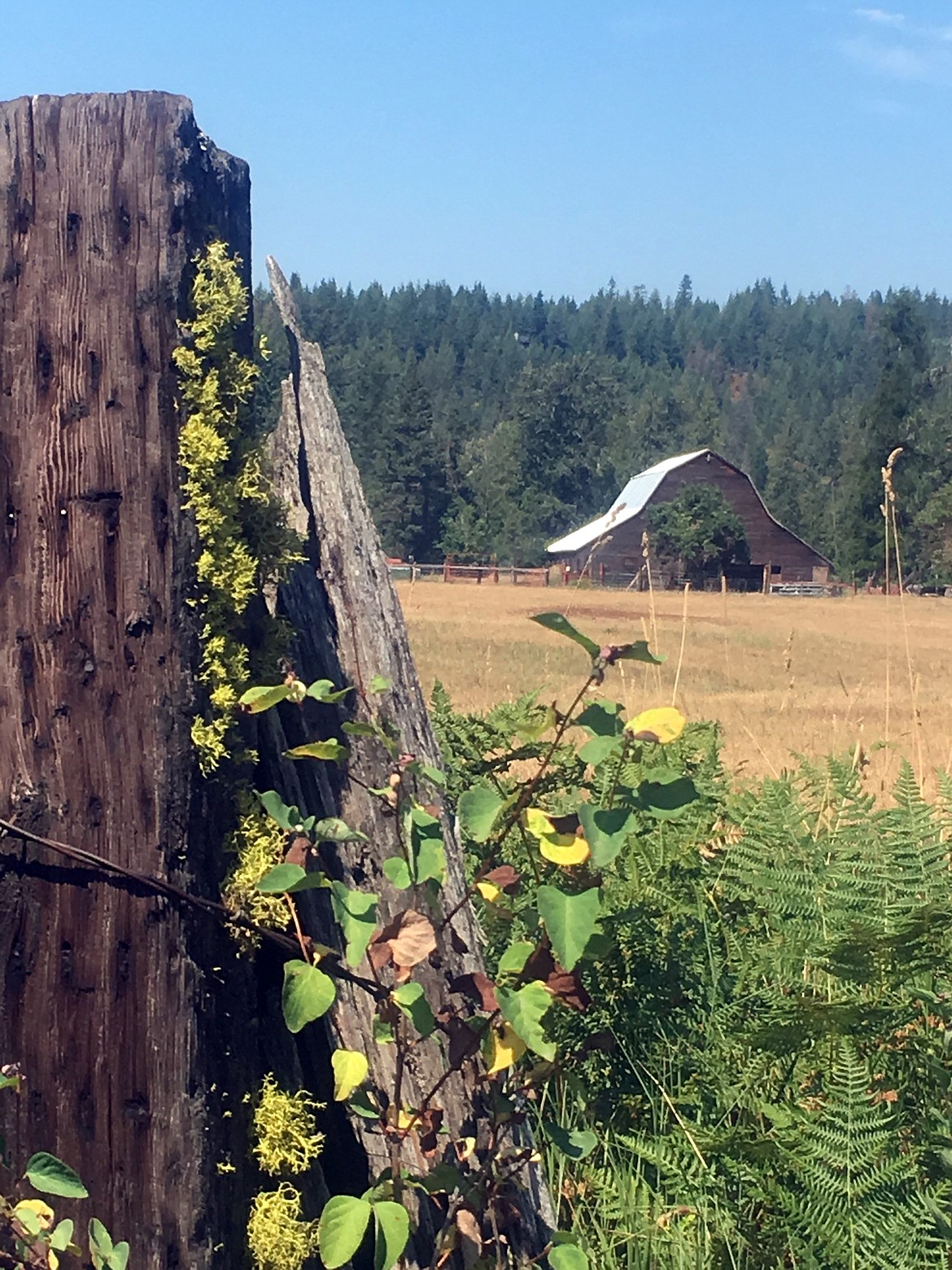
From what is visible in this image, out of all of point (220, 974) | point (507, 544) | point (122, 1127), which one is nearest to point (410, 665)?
point (220, 974)

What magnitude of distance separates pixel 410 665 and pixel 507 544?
91.6 meters

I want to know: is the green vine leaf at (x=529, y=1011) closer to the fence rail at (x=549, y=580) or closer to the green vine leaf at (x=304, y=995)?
the green vine leaf at (x=304, y=995)

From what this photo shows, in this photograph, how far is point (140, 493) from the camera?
6.06 feet

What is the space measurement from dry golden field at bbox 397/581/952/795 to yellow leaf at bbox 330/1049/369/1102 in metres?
1.68

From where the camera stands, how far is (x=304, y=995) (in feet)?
5.32

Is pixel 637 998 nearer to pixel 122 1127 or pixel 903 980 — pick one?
pixel 903 980

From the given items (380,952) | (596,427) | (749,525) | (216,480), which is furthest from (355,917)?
(596,427)

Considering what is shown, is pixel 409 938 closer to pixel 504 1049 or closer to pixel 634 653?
pixel 504 1049

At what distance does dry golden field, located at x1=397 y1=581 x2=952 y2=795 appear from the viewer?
7445mm

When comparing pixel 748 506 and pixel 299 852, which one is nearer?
pixel 299 852

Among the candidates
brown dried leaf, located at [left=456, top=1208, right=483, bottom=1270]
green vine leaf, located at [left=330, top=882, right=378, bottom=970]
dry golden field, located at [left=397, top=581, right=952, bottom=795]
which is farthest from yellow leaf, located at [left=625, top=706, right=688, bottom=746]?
dry golden field, located at [left=397, top=581, right=952, bottom=795]

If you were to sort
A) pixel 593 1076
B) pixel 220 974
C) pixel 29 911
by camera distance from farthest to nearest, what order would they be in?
pixel 593 1076 < pixel 220 974 < pixel 29 911

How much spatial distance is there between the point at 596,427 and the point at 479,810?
338ft

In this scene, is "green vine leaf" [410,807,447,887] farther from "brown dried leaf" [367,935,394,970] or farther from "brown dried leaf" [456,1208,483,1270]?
→ "brown dried leaf" [456,1208,483,1270]
